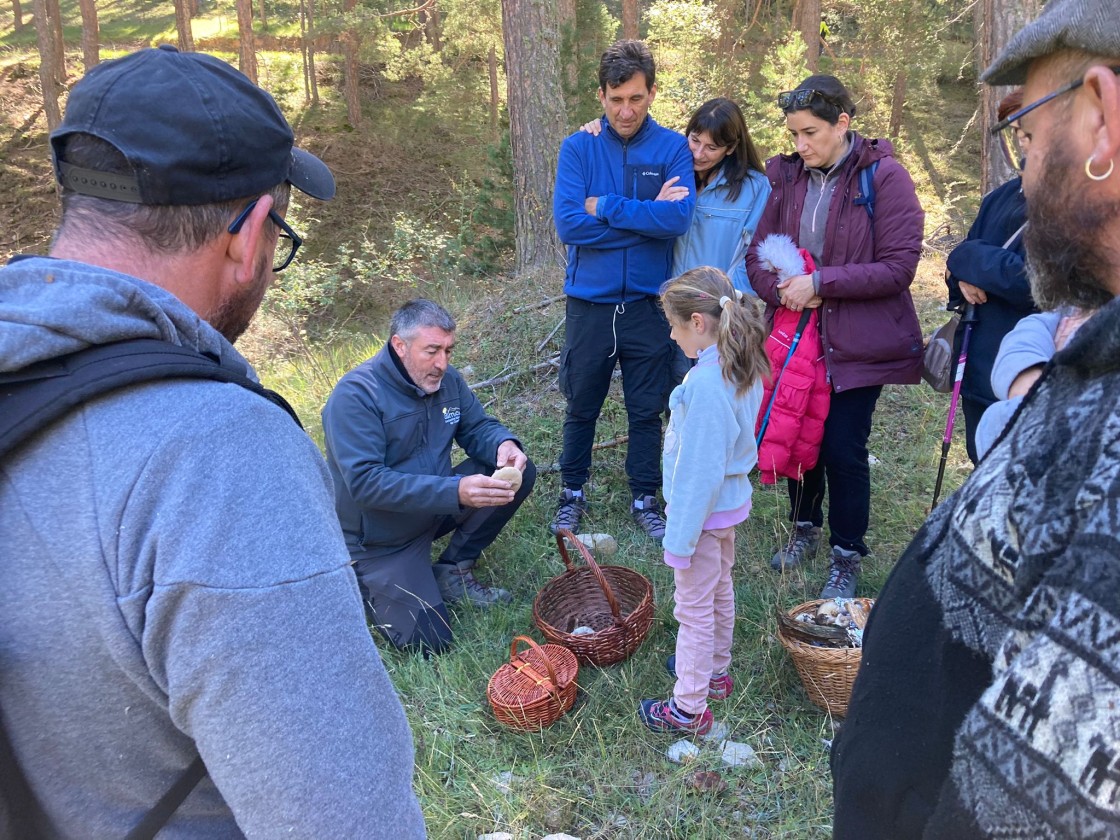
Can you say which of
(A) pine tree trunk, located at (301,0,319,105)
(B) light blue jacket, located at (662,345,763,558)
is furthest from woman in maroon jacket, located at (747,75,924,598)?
(A) pine tree trunk, located at (301,0,319,105)

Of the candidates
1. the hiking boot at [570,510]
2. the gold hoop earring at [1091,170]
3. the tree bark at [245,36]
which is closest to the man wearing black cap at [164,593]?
the gold hoop earring at [1091,170]

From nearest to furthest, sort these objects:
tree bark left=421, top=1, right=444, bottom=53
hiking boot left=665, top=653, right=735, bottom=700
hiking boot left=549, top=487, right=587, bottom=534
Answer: hiking boot left=665, top=653, right=735, bottom=700
hiking boot left=549, top=487, right=587, bottom=534
tree bark left=421, top=1, right=444, bottom=53

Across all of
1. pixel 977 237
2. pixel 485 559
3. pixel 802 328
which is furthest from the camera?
pixel 485 559

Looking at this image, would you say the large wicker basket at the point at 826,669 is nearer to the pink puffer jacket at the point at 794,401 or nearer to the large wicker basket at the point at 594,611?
the large wicker basket at the point at 594,611

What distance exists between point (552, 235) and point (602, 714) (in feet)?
18.3

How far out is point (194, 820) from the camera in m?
1.08

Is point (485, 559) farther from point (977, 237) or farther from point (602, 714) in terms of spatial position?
point (977, 237)

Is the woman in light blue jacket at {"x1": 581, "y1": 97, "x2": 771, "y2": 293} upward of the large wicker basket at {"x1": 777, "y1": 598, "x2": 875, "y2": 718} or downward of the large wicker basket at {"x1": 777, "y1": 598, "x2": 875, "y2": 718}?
upward

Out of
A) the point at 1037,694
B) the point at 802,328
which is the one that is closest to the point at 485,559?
the point at 802,328

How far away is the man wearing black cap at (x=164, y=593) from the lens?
3.00 ft

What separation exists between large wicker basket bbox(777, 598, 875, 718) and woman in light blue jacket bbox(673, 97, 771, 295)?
192 cm

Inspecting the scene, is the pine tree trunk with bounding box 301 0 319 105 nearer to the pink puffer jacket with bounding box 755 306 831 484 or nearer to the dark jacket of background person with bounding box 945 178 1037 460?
the pink puffer jacket with bounding box 755 306 831 484

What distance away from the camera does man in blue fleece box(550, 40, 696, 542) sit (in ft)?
13.3

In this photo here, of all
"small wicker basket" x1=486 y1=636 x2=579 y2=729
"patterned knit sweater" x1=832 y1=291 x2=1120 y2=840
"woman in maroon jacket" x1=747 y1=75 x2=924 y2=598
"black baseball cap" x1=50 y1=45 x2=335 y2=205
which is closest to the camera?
"patterned knit sweater" x1=832 y1=291 x2=1120 y2=840
